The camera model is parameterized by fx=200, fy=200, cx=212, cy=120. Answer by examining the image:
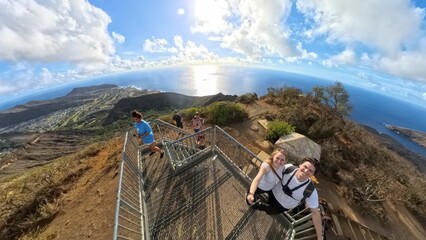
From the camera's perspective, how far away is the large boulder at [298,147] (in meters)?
10.1

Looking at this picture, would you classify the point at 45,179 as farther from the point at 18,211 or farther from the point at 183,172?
the point at 183,172

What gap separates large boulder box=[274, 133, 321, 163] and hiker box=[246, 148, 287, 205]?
22.0ft

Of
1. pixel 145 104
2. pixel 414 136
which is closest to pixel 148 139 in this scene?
pixel 145 104

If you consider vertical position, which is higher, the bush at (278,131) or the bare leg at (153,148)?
the bare leg at (153,148)

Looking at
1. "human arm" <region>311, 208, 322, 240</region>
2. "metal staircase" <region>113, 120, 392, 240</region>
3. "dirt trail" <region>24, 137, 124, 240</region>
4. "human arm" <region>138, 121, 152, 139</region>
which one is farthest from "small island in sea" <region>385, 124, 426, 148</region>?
"dirt trail" <region>24, 137, 124, 240</region>

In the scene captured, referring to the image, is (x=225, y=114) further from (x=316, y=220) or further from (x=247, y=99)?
(x=316, y=220)

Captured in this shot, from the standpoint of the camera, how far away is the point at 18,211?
6.45m

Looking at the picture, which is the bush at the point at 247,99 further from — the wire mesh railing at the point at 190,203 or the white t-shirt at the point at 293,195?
the white t-shirt at the point at 293,195

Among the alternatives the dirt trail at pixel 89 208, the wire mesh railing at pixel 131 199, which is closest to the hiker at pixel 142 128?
the wire mesh railing at pixel 131 199

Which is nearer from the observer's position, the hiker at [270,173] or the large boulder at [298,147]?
the hiker at [270,173]

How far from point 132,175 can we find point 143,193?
524 mm

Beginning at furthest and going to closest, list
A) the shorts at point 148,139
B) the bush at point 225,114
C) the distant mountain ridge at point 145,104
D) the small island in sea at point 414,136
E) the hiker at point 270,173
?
the distant mountain ridge at point 145,104, the small island in sea at point 414,136, the bush at point 225,114, the shorts at point 148,139, the hiker at point 270,173

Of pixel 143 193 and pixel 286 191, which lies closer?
pixel 286 191

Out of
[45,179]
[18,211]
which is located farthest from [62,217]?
[45,179]
